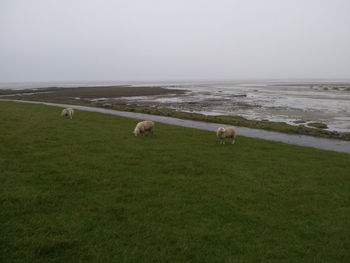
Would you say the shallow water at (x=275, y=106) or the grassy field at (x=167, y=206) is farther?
the shallow water at (x=275, y=106)

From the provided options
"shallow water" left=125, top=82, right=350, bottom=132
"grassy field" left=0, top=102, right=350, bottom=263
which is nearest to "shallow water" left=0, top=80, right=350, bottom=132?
"shallow water" left=125, top=82, right=350, bottom=132

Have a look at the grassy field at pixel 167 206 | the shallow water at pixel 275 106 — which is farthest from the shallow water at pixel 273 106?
the grassy field at pixel 167 206

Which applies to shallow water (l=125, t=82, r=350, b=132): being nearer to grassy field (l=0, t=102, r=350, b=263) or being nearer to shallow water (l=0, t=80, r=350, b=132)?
shallow water (l=0, t=80, r=350, b=132)

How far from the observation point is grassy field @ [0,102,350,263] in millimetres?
5898

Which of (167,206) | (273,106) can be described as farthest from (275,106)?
(167,206)

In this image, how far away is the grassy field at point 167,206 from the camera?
590 cm

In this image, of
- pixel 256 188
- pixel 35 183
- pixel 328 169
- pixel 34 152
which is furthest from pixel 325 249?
pixel 34 152

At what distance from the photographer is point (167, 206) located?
311 inches

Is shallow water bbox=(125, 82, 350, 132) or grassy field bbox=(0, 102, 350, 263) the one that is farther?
shallow water bbox=(125, 82, 350, 132)

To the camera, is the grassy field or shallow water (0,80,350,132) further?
shallow water (0,80,350,132)

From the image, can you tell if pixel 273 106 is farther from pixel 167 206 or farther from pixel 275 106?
pixel 167 206

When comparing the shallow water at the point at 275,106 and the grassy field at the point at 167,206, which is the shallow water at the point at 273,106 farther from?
the grassy field at the point at 167,206

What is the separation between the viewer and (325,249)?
6188 mm

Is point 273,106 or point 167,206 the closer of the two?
point 167,206
